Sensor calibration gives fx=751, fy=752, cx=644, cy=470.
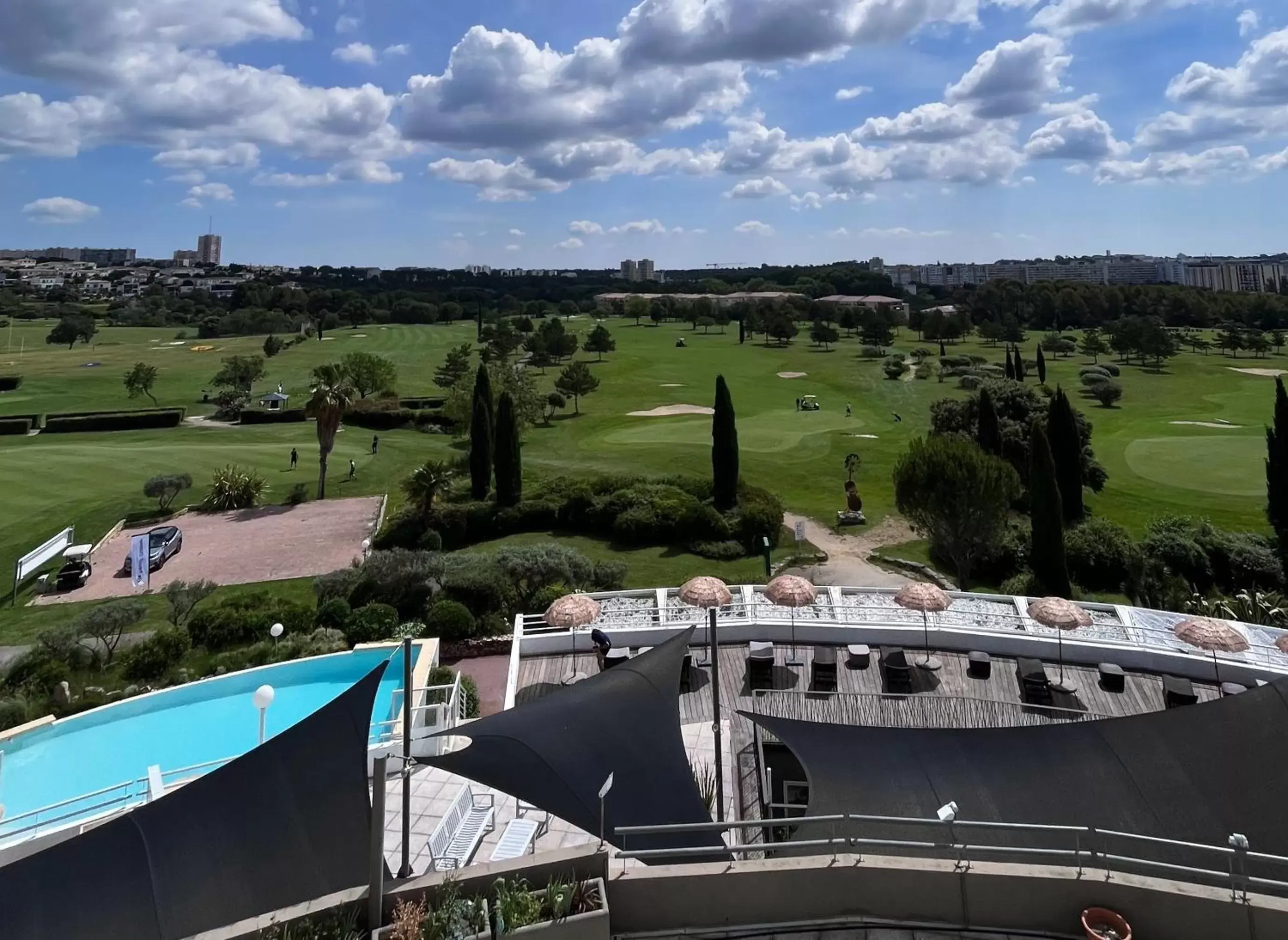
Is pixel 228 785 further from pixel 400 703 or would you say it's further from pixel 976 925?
pixel 400 703

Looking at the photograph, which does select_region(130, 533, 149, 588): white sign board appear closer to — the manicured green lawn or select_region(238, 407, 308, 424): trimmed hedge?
the manicured green lawn

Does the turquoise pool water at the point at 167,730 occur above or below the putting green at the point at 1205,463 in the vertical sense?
below

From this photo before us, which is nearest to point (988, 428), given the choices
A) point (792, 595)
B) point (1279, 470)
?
point (1279, 470)

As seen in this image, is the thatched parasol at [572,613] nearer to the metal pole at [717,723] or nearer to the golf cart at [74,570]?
the metal pole at [717,723]

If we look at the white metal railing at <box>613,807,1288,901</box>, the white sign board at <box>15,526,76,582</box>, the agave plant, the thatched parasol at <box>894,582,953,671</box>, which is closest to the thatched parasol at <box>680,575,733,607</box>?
the thatched parasol at <box>894,582,953,671</box>

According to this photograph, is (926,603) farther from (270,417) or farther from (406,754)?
(270,417)

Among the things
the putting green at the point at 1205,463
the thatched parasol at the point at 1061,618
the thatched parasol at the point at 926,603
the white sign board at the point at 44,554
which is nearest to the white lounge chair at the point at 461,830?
the thatched parasol at the point at 926,603

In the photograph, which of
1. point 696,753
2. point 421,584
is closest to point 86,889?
point 696,753
